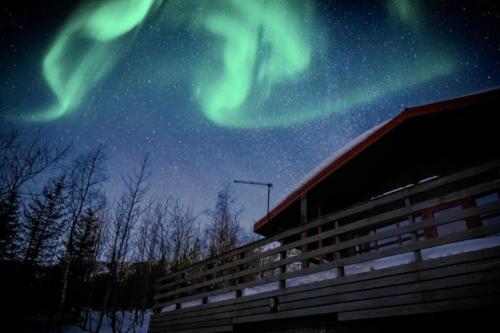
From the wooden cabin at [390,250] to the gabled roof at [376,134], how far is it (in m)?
0.03

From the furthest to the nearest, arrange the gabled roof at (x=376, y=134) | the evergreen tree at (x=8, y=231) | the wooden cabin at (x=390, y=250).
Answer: the evergreen tree at (x=8, y=231)
the gabled roof at (x=376, y=134)
the wooden cabin at (x=390, y=250)

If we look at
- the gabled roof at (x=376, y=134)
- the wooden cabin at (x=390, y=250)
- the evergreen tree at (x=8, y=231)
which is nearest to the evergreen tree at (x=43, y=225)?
the evergreen tree at (x=8, y=231)

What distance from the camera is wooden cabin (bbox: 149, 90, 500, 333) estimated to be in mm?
4488

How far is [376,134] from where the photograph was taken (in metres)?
9.51

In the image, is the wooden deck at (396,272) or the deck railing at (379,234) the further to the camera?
the deck railing at (379,234)

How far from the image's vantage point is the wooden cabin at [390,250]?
4.49 metres

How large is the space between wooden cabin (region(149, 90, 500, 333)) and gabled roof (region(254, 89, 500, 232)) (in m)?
0.03

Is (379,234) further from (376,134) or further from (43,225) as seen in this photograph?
(43,225)

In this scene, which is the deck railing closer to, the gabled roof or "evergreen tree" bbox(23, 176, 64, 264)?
the gabled roof

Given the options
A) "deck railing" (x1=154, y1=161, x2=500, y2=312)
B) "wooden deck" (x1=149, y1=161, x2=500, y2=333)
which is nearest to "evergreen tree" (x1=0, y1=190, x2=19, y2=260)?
"deck railing" (x1=154, y1=161, x2=500, y2=312)

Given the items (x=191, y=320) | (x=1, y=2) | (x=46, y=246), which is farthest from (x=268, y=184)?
(x=46, y=246)

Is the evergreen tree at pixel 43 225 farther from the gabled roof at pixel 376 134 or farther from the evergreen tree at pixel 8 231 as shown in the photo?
the gabled roof at pixel 376 134

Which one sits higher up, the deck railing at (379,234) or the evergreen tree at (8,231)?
the evergreen tree at (8,231)

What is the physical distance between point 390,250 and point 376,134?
5.13m
